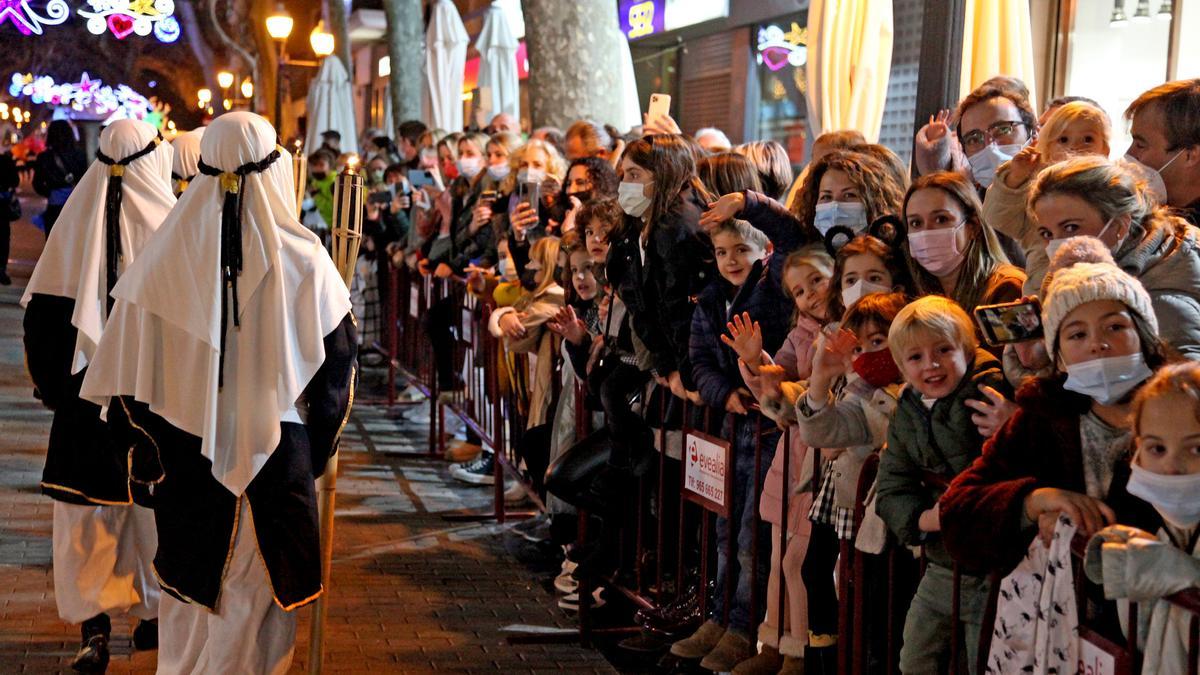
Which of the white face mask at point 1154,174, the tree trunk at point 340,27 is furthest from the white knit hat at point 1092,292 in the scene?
the tree trunk at point 340,27

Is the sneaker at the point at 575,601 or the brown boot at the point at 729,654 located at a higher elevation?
the brown boot at the point at 729,654

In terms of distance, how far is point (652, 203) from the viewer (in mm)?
6504

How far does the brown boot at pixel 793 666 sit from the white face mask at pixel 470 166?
7007 millimetres

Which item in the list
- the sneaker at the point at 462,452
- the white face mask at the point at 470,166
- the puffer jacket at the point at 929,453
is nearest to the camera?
the puffer jacket at the point at 929,453

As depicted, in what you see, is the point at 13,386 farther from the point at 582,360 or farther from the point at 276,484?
the point at 276,484

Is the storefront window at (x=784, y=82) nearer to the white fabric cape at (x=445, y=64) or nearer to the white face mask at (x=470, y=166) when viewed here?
the white fabric cape at (x=445, y=64)

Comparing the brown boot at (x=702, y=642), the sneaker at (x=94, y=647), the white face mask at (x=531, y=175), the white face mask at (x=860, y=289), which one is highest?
the white face mask at (x=531, y=175)

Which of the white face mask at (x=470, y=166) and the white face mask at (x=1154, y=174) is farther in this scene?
the white face mask at (x=470, y=166)

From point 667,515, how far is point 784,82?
12288 millimetres

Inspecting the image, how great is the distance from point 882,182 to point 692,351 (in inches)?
39.7

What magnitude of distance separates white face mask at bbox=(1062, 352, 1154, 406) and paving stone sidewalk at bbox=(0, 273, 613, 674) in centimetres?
348

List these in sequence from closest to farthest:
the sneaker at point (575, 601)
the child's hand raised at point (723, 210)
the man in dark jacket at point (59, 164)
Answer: the child's hand raised at point (723, 210) → the sneaker at point (575, 601) → the man in dark jacket at point (59, 164)

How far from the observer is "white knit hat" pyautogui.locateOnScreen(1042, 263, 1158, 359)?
347cm

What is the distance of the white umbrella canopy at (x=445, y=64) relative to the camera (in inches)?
739
